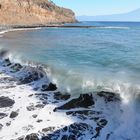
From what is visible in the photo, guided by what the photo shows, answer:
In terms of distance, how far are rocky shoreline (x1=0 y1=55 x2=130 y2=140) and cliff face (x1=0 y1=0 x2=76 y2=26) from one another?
7849 centimetres

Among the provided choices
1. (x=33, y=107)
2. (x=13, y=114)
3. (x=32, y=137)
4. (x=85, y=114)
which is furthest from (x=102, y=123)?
(x=13, y=114)

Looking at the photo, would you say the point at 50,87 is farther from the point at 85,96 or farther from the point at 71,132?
the point at 71,132

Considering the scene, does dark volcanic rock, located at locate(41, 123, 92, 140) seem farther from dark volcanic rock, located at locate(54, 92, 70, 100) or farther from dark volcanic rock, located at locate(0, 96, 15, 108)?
dark volcanic rock, located at locate(0, 96, 15, 108)

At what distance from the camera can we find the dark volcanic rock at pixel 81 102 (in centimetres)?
1546

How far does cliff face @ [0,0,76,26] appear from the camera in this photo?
98.1 metres

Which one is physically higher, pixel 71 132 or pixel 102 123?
pixel 102 123

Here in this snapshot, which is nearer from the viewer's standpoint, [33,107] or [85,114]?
[85,114]

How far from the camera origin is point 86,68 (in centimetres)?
2295

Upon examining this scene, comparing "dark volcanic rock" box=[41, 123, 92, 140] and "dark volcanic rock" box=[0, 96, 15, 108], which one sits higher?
"dark volcanic rock" box=[41, 123, 92, 140]

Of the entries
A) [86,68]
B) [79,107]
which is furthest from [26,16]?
[79,107]

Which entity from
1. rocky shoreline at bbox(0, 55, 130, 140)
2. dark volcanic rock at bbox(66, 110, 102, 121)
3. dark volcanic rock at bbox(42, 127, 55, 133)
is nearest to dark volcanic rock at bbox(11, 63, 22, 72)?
rocky shoreline at bbox(0, 55, 130, 140)

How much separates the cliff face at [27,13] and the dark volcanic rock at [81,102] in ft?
265

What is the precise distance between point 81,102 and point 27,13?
101 m

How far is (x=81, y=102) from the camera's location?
15664 millimetres
